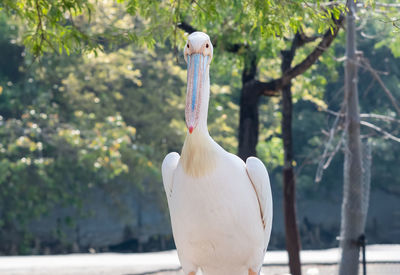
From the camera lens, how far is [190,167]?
12.4ft

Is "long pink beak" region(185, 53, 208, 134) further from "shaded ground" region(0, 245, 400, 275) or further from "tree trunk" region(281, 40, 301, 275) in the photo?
"shaded ground" region(0, 245, 400, 275)

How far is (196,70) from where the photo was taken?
12.0ft

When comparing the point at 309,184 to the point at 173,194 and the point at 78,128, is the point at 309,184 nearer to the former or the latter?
the point at 78,128

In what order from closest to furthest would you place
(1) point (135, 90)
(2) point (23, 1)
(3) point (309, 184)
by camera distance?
(2) point (23, 1) → (1) point (135, 90) → (3) point (309, 184)

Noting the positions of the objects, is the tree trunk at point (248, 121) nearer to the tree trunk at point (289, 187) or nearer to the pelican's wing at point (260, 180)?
the tree trunk at point (289, 187)

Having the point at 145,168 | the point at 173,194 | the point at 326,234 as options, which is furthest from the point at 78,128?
the point at 326,234

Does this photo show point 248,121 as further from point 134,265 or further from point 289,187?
point 134,265

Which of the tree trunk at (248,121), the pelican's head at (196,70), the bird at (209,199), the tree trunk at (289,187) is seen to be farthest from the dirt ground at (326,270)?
the pelican's head at (196,70)

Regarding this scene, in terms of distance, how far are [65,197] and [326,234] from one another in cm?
1327

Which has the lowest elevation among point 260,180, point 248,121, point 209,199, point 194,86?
point 209,199

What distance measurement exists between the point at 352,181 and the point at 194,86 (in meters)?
5.44

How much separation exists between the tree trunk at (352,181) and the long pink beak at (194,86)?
515cm

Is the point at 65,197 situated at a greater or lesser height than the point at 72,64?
lesser

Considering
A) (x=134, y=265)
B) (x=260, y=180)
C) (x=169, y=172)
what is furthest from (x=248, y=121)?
(x=134, y=265)
